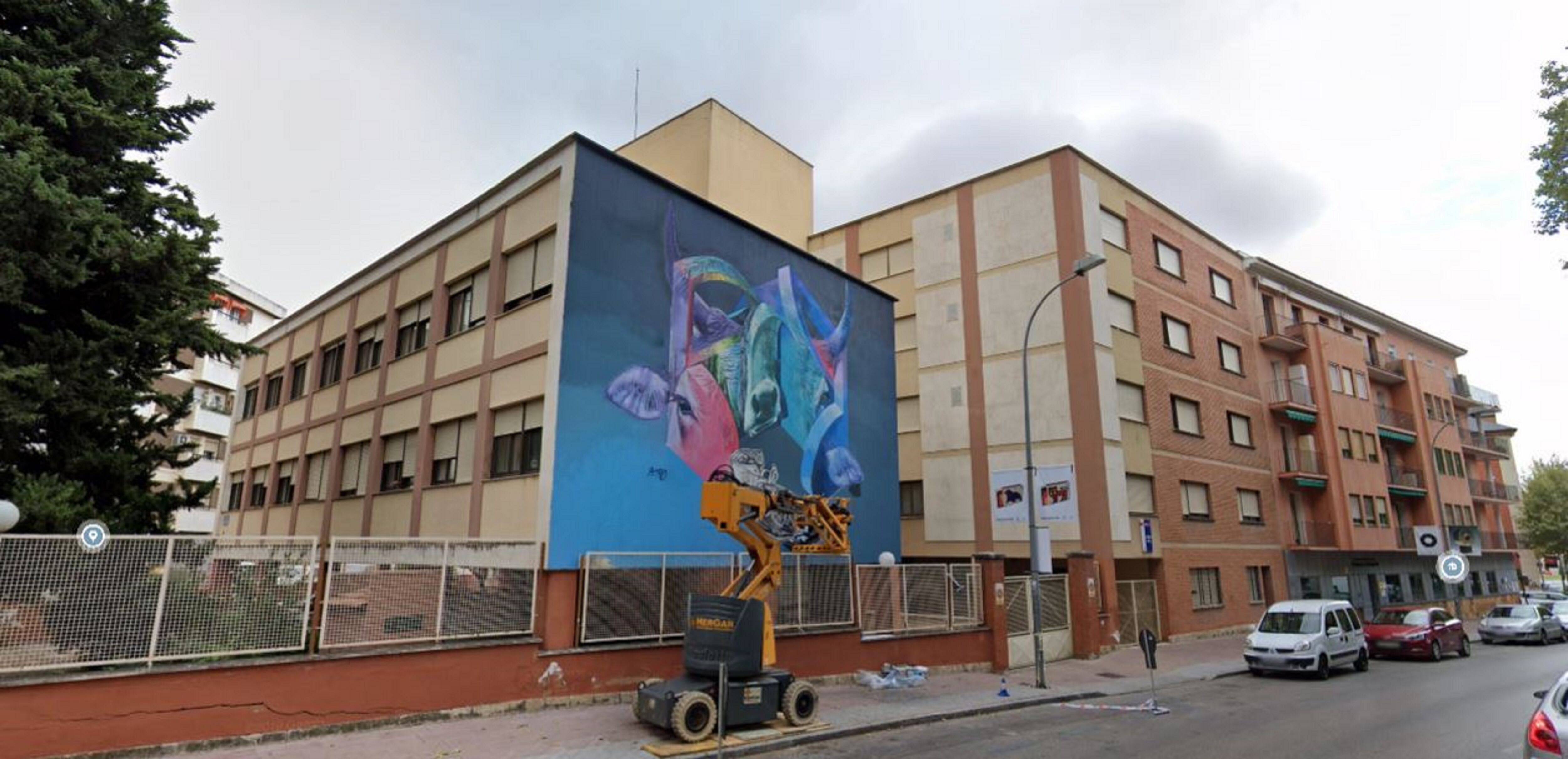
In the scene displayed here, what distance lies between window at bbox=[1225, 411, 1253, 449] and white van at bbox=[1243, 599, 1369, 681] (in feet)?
38.1

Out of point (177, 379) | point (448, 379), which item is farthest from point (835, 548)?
point (177, 379)

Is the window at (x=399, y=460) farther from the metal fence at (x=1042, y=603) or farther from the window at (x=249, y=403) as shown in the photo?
the metal fence at (x=1042, y=603)

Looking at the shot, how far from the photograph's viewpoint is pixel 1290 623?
18828 mm

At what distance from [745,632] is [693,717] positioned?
1287 mm

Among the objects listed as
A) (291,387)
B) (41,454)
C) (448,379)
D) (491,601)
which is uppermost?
(291,387)

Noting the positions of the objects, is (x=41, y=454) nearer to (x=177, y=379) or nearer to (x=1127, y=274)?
(x=1127, y=274)

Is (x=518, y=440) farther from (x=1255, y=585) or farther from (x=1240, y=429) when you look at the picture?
(x=1240, y=429)

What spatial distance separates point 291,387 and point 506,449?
15273 millimetres

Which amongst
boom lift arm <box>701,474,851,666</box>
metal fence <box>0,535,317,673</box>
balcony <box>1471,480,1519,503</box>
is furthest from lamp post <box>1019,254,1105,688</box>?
balcony <box>1471,480,1519,503</box>

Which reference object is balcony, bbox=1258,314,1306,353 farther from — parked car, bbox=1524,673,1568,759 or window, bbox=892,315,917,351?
parked car, bbox=1524,673,1568,759

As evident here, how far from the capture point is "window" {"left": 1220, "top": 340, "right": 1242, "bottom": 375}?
3131 centimetres

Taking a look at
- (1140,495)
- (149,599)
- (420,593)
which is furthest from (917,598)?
(149,599)

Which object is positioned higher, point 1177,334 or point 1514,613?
point 1177,334

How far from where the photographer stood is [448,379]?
1789 cm
